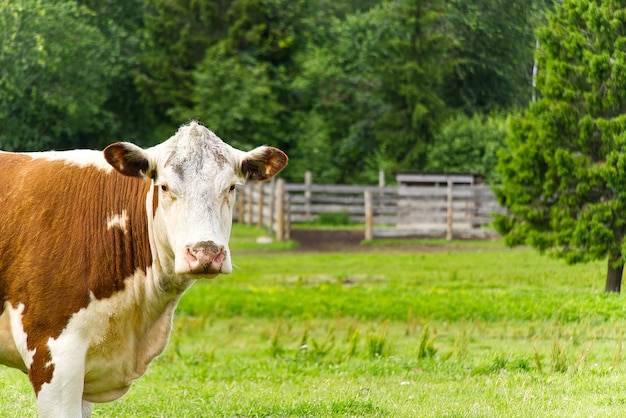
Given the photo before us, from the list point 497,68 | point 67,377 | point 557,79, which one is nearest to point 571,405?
point 67,377

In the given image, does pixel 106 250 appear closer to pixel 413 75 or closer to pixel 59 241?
pixel 59 241

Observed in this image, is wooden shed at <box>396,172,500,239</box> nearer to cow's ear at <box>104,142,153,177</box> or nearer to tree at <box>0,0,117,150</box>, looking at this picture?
tree at <box>0,0,117,150</box>

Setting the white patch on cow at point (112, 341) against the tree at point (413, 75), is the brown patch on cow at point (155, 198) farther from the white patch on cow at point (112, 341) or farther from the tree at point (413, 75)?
the tree at point (413, 75)

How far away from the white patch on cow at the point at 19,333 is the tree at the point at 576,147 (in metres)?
9.91

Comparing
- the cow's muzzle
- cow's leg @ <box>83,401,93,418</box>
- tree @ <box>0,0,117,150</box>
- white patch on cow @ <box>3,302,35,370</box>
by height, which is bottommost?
cow's leg @ <box>83,401,93,418</box>

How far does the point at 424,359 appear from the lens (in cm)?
1069

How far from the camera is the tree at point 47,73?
3127cm

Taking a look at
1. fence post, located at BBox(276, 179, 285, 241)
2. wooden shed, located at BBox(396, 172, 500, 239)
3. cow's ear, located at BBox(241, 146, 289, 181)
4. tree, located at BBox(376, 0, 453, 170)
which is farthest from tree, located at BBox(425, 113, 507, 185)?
cow's ear, located at BBox(241, 146, 289, 181)

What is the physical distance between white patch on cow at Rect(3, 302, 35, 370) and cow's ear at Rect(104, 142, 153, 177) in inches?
39.7

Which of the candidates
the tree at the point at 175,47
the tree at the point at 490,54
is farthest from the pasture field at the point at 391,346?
the tree at the point at 175,47

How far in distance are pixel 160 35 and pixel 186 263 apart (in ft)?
127

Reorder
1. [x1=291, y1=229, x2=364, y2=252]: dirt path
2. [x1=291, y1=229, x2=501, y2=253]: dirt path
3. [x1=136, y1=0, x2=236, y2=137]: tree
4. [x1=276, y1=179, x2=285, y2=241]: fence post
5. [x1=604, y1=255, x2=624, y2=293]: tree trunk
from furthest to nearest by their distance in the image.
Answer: [x1=136, y1=0, x2=236, y2=137]: tree → [x1=276, y1=179, x2=285, y2=241]: fence post → [x1=291, y1=229, x2=364, y2=252]: dirt path → [x1=291, y1=229, x2=501, y2=253]: dirt path → [x1=604, y1=255, x2=624, y2=293]: tree trunk

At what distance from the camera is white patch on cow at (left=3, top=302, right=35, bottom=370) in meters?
5.73

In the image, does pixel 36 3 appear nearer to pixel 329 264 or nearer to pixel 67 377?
pixel 329 264
